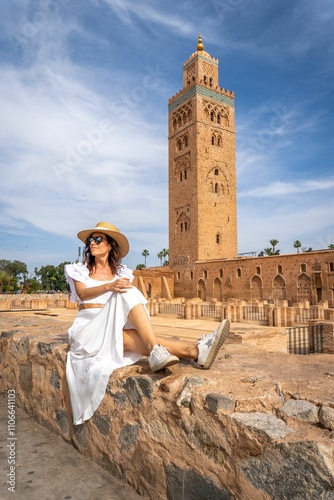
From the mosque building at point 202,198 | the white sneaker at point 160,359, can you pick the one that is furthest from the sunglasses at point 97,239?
the mosque building at point 202,198

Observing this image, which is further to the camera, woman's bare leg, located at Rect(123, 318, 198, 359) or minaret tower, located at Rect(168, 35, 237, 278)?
minaret tower, located at Rect(168, 35, 237, 278)

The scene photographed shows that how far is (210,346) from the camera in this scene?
1.94m

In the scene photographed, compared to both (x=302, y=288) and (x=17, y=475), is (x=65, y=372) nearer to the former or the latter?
(x=17, y=475)

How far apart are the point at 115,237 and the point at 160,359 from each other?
107cm

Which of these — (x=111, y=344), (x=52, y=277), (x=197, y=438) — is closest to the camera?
(x=197, y=438)

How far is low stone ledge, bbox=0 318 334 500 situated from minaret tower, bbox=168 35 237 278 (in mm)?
29976

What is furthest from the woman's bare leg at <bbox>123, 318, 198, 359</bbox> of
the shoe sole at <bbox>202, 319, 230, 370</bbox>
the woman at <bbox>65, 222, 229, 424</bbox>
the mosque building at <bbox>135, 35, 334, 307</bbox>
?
the mosque building at <bbox>135, 35, 334, 307</bbox>

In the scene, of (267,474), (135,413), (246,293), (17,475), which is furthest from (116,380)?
(246,293)

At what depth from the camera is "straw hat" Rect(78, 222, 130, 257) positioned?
8.30 ft

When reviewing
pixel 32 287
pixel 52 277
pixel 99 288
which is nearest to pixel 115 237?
pixel 99 288

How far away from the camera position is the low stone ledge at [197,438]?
1.17 metres

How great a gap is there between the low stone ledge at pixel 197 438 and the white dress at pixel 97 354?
0.21 ft

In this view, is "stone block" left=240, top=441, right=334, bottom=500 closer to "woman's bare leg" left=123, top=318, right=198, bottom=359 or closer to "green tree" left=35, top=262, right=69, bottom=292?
"woman's bare leg" left=123, top=318, right=198, bottom=359

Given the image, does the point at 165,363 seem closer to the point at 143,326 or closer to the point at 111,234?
the point at 143,326
